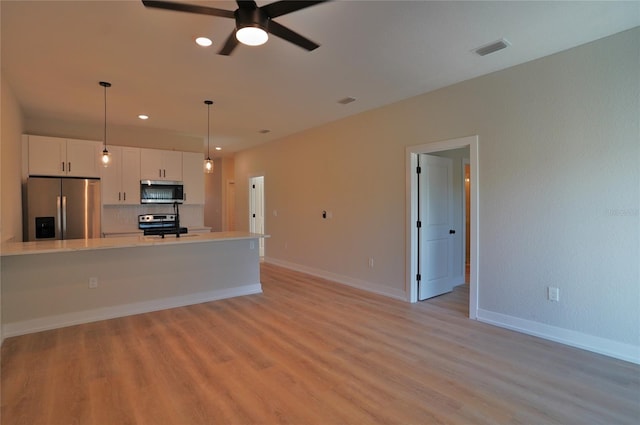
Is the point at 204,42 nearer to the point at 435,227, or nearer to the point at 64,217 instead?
the point at 435,227

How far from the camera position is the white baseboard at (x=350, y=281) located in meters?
4.75

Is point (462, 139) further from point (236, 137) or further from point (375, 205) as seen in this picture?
point (236, 137)

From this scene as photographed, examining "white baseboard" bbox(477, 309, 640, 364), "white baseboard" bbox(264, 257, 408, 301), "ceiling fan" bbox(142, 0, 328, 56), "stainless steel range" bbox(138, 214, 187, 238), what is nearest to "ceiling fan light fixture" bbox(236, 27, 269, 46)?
"ceiling fan" bbox(142, 0, 328, 56)

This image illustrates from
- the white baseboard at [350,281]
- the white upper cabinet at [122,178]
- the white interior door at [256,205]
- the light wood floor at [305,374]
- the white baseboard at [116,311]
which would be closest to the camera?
the light wood floor at [305,374]

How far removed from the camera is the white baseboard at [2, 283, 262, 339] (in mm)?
3469

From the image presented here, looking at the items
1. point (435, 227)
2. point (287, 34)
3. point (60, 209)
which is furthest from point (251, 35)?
point (60, 209)

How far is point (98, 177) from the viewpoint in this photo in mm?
5609

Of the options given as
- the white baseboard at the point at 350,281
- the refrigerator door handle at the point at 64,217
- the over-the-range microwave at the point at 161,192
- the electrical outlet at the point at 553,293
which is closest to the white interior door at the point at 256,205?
the white baseboard at the point at 350,281

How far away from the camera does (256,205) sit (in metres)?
8.74

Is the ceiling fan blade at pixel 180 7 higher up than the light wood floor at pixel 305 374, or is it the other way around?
the ceiling fan blade at pixel 180 7

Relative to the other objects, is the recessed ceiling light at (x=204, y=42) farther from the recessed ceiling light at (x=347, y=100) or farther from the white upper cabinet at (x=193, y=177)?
the white upper cabinet at (x=193, y=177)

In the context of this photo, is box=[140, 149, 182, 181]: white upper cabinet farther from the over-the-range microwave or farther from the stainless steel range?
the stainless steel range

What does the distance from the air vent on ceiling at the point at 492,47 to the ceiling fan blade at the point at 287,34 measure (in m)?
1.77

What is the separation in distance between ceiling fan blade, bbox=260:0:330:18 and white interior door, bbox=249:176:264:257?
6556mm
